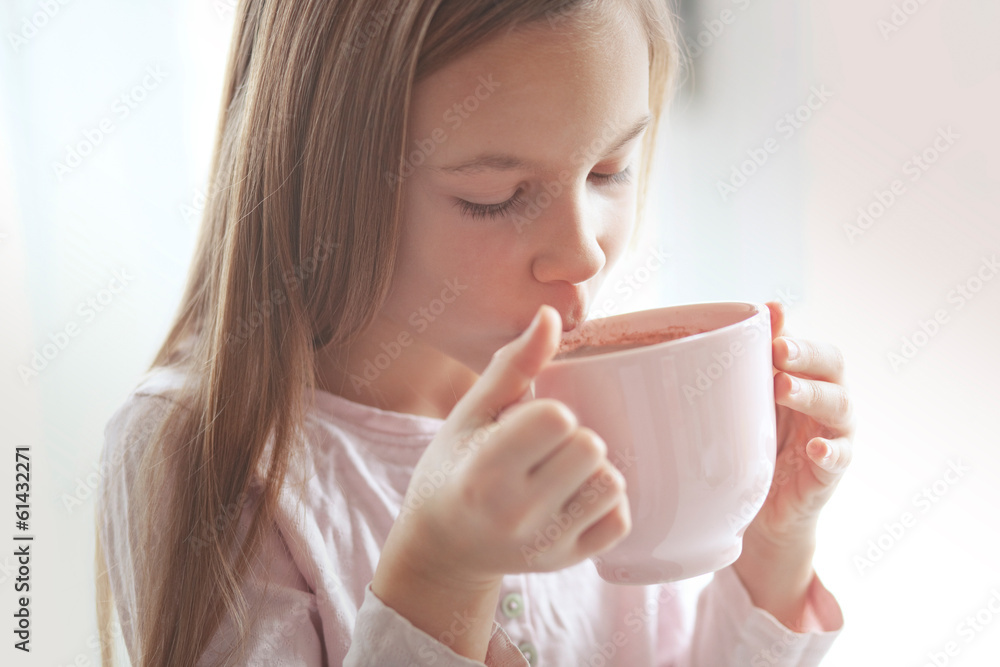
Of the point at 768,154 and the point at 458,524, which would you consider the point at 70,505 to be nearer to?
the point at 458,524

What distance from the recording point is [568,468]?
0.45 metres

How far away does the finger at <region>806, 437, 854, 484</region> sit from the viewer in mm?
653

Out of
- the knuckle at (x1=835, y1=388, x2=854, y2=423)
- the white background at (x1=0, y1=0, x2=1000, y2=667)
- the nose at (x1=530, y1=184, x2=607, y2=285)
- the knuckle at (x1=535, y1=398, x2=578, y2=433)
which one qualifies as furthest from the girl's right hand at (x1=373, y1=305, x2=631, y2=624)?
the white background at (x1=0, y1=0, x2=1000, y2=667)

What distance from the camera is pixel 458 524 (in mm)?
494

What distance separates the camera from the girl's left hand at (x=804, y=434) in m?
0.63

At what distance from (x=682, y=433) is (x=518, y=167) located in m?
0.23

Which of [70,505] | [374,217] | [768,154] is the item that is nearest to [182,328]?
[374,217]

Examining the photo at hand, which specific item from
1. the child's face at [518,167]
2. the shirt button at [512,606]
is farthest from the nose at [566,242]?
the shirt button at [512,606]

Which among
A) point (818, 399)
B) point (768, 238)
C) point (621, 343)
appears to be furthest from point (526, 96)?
point (768, 238)

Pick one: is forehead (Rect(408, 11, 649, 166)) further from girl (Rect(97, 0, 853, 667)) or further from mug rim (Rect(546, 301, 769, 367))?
mug rim (Rect(546, 301, 769, 367))

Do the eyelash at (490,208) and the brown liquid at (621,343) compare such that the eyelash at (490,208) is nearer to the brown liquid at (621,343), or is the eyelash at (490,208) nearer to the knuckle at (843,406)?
the brown liquid at (621,343)

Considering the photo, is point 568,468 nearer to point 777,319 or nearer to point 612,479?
point 612,479

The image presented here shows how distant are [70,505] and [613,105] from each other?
0.94 m

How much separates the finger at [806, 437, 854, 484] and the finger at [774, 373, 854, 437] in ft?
0.05
